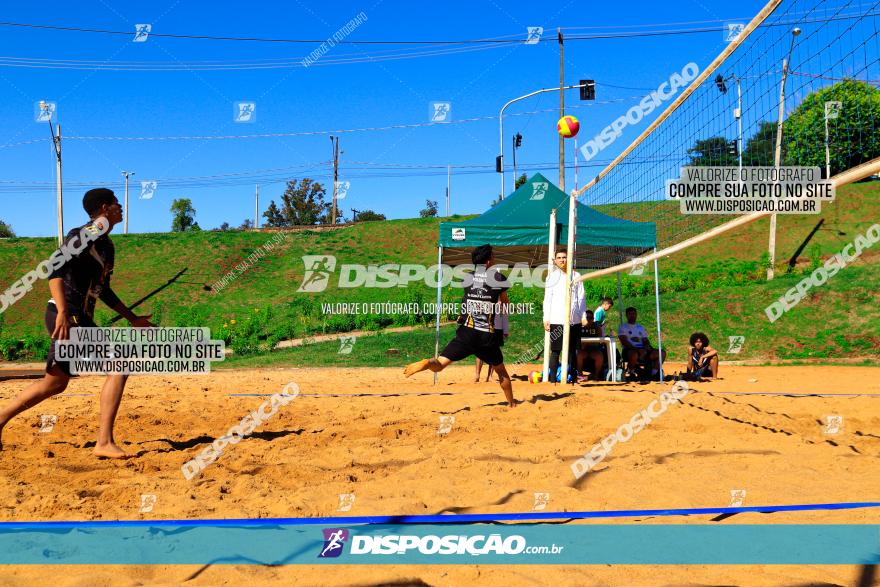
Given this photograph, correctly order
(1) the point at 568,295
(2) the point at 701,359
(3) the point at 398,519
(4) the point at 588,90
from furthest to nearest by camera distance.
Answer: (4) the point at 588,90 < (2) the point at 701,359 < (1) the point at 568,295 < (3) the point at 398,519

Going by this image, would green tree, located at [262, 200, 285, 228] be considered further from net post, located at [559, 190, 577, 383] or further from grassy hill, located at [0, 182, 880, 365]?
net post, located at [559, 190, 577, 383]

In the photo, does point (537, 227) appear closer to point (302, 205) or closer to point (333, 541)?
point (333, 541)

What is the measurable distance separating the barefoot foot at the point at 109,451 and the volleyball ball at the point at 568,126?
7956 mm

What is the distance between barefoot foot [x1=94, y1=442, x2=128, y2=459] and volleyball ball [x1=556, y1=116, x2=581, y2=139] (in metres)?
7.96

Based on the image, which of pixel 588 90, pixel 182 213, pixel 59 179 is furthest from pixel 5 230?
pixel 588 90

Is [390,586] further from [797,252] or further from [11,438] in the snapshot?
[797,252]

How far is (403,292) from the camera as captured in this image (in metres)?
24.4

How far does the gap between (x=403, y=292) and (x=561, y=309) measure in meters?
16.2

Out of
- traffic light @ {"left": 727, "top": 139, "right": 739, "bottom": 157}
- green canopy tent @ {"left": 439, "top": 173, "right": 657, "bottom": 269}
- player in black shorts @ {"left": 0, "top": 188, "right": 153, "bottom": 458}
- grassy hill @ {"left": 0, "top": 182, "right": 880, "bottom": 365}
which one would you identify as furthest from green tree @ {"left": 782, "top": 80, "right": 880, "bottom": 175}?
grassy hill @ {"left": 0, "top": 182, "right": 880, "bottom": 365}

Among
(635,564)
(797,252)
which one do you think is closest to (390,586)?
(635,564)

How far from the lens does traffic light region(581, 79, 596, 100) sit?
1827 cm

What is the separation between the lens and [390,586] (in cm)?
216

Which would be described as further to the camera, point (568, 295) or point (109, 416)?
point (568, 295)

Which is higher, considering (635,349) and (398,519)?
(635,349)
